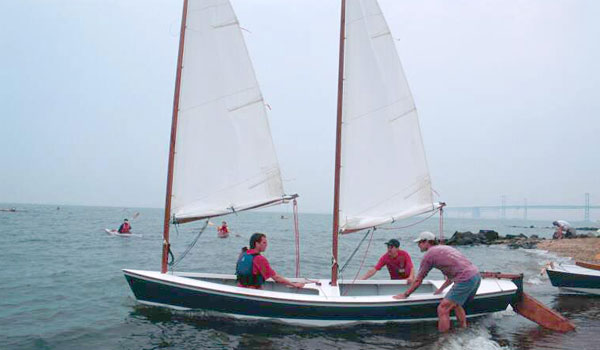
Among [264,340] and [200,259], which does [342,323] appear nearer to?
[264,340]

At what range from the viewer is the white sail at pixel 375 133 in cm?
1080

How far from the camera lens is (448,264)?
30.1ft

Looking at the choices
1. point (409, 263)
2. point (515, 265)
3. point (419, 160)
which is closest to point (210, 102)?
point (419, 160)

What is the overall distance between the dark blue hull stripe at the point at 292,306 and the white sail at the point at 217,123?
1.68 m

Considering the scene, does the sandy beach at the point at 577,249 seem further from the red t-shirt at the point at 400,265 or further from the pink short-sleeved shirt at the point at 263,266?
the pink short-sleeved shirt at the point at 263,266

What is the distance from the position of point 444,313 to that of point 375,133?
4256 mm

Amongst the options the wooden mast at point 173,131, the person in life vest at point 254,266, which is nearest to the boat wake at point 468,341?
the person in life vest at point 254,266

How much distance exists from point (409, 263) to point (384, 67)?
15.8 ft

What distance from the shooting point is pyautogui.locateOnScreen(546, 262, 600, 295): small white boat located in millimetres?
13711

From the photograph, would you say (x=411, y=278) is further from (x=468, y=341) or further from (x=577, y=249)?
(x=577, y=249)

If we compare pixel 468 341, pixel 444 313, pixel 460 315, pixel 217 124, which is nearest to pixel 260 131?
pixel 217 124

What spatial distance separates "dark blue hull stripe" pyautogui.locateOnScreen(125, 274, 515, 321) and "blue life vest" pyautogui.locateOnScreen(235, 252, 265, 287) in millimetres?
482

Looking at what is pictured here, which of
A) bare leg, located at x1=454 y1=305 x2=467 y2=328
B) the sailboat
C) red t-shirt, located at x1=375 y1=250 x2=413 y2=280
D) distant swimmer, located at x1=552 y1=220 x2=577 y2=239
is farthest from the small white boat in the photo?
distant swimmer, located at x1=552 y1=220 x2=577 y2=239

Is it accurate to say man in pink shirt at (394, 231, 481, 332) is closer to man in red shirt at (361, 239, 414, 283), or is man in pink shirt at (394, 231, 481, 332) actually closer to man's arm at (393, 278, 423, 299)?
man's arm at (393, 278, 423, 299)
